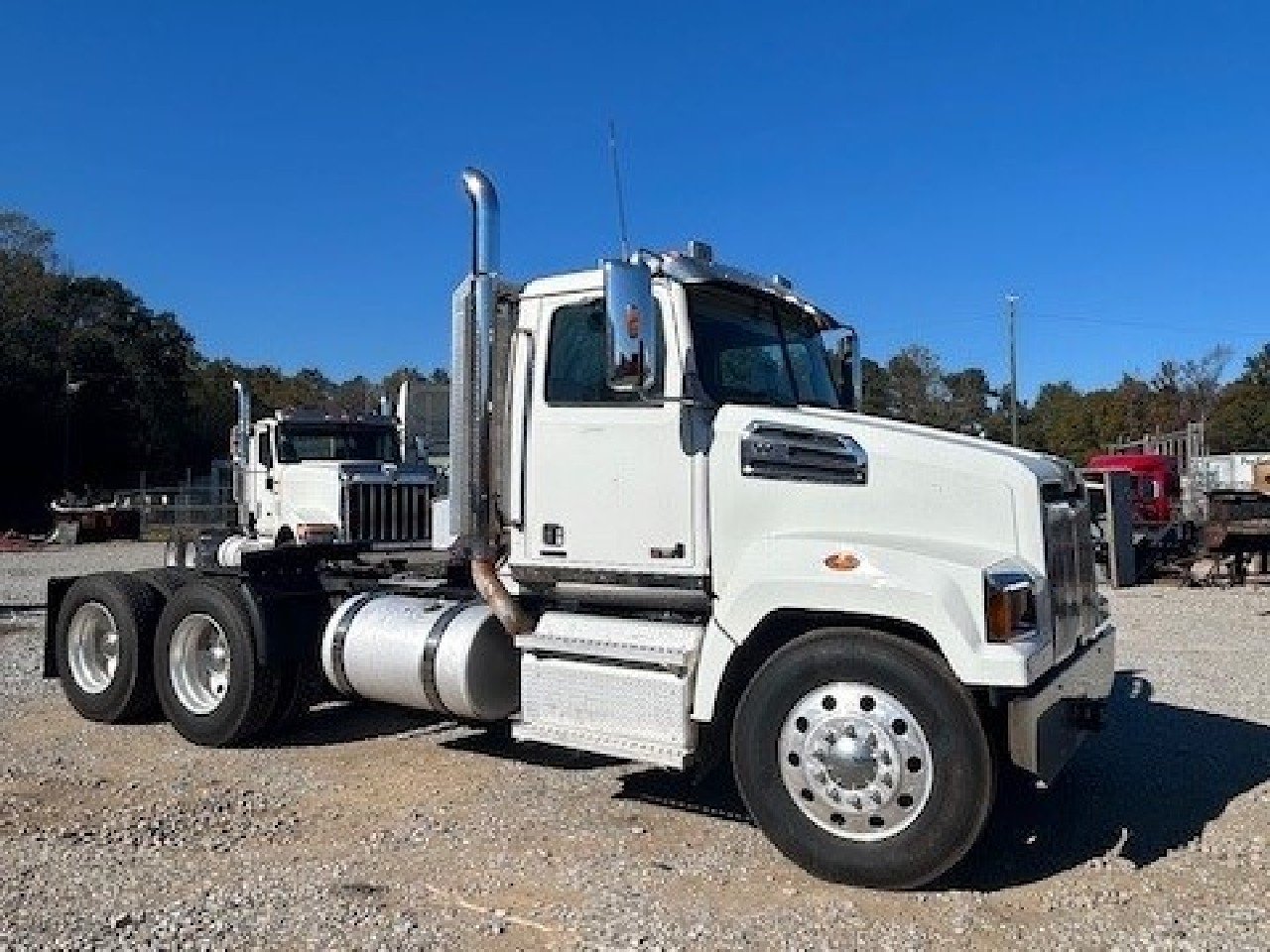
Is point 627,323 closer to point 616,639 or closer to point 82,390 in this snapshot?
point 616,639

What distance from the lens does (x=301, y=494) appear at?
16.7 m

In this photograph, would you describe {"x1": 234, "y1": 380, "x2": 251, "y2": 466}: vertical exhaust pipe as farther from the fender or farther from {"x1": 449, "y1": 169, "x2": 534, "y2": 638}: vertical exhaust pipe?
the fender

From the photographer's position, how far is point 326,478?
16297 millimetres

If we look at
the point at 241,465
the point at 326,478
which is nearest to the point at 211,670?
the point at 326,478

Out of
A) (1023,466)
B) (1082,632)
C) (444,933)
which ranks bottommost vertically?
(444,933)

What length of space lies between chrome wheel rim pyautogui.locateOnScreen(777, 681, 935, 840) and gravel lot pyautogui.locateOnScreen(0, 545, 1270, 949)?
0.31m

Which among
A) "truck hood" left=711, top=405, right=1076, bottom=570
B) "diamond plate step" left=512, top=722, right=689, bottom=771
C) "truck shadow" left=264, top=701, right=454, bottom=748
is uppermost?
"truck hood" left=711, top=405, right=1076, bottom=570

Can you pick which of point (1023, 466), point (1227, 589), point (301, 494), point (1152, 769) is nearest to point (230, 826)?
point (1023, 466)

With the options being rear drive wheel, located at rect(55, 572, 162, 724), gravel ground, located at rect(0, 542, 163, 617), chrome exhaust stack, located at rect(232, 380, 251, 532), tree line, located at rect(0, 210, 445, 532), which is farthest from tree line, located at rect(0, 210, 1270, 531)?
rear drive wheel, located at rect(55, 572, 162, 724)

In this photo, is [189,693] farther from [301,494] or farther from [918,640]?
[301,494]

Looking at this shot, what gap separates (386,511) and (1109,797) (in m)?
11.5

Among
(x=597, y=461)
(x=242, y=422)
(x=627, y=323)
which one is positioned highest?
(x=242, y=422)

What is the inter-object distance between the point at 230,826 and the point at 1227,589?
17.9 m

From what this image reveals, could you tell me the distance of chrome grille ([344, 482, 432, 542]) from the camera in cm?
1553
